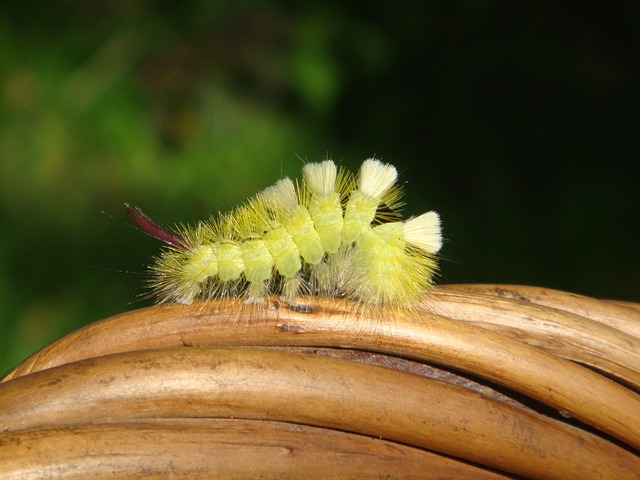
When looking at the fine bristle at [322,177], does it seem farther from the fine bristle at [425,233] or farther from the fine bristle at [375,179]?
the fine bristle at [425,233]

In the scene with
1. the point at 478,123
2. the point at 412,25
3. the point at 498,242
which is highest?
the point at 412,25

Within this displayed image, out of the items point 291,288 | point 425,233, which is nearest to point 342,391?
point 291,288

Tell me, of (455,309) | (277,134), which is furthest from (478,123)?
(455,309)

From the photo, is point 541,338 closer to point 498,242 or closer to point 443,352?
point 443,352

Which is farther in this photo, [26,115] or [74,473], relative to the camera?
[26,115]

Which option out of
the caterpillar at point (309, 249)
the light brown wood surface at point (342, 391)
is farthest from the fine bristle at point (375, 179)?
the light brown wood surface at point (342, 391)

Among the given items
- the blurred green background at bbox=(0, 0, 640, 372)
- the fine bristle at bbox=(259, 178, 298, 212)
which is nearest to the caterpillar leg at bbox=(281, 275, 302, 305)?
the fine bristle at bbox=(259, 178, 298, 212)

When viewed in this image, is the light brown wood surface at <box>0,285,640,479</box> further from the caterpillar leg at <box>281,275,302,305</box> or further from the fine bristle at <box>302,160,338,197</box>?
the fine bristle at <box>302,160,338,197</box>
